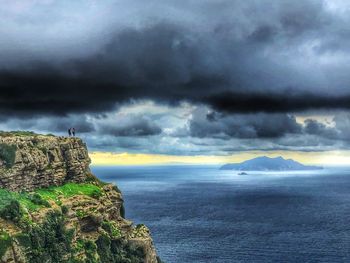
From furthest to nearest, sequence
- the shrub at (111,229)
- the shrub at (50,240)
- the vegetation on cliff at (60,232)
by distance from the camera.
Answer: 1. the shrub at (111,229)
2. the shrub at (50,240)
3. the vegetation on cliff at (60,232)

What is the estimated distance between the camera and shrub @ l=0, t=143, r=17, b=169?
81688 millimetres

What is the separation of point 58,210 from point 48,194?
851 cm

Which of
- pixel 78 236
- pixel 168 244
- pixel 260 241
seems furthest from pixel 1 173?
pixel 260 241

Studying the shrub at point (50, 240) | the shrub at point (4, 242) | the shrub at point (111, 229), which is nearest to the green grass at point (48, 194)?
the shrub at point (50, 240)

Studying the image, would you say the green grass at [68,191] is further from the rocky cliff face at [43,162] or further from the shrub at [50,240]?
the shrub at [50,240]

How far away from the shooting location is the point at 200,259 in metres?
150

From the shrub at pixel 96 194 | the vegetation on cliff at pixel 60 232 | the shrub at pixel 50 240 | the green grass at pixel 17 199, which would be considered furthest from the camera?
the shrub at pixel 96 194

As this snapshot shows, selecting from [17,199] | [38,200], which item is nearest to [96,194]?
[38,200]

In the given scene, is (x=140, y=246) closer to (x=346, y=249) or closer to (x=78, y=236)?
(x=78, y=236)

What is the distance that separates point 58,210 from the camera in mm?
80438

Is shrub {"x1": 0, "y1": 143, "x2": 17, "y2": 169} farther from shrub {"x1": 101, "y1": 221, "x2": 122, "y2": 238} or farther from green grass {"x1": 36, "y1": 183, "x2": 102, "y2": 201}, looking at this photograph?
shrub {"x1": 101, "y1": 221, "x2": 122, "y2": 238}

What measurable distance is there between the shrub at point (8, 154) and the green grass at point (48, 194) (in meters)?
6.61

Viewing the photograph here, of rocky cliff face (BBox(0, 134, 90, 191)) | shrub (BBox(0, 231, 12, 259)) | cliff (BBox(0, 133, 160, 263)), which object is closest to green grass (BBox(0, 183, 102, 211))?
cliff (BBox(0, 133, 160, 263))

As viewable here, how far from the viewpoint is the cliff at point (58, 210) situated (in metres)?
69.9
